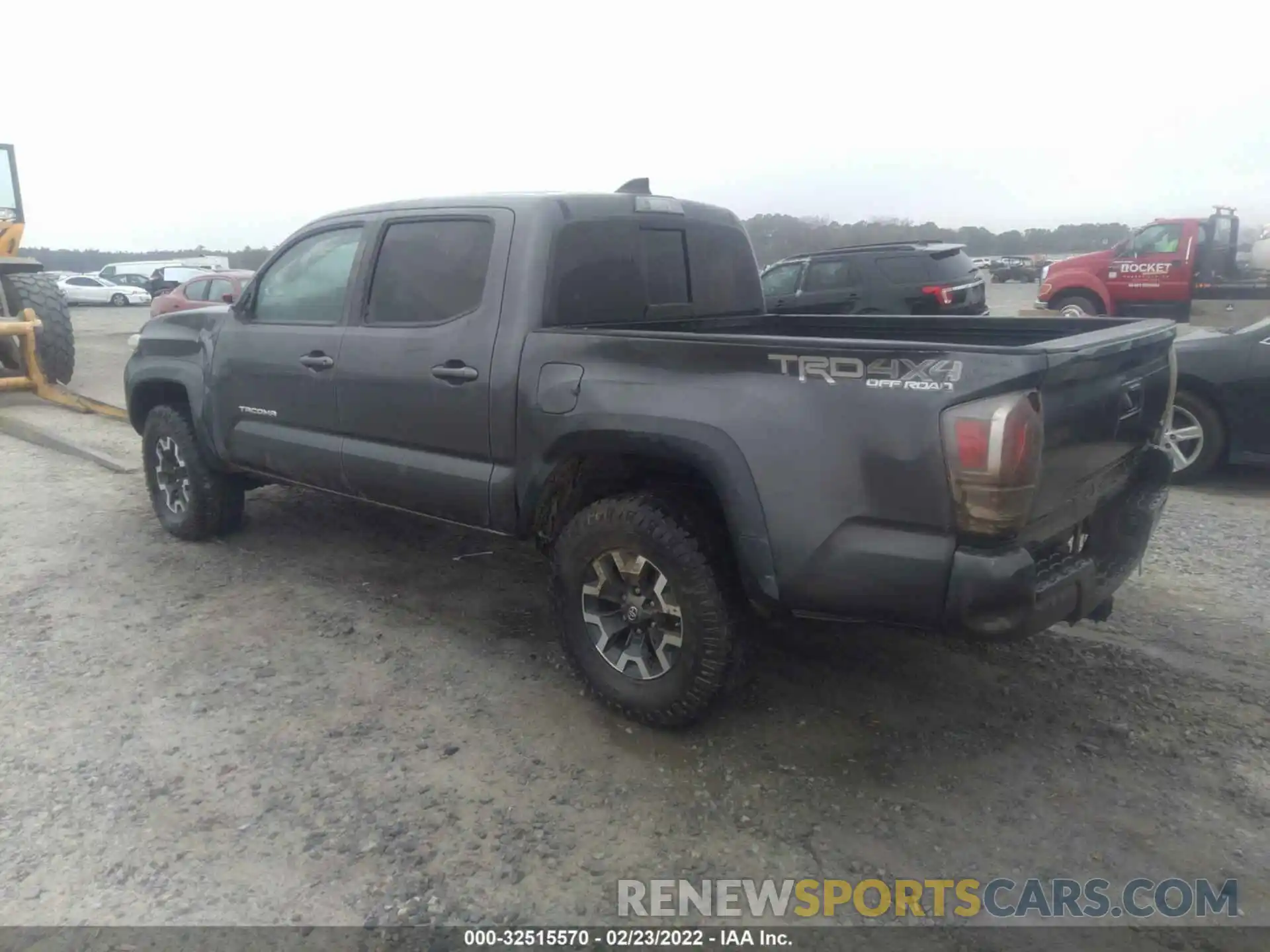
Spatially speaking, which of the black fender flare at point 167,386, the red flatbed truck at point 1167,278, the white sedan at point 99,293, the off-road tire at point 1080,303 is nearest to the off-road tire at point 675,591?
the black fender flare at point 167,386

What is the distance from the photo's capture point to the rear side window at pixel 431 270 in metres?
3.95

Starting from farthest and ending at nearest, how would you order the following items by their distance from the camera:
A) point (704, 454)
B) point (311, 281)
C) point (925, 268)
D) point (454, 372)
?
1. point (925, 268)
2. point (311, 281)
3. point (454, 372)
4. point (704, 454)

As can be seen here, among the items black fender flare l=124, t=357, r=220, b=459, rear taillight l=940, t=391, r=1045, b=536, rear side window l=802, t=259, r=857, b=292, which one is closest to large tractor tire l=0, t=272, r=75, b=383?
black fender flare l=124, t=357, r=220, b=459

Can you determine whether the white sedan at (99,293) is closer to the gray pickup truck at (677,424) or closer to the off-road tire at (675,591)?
the gray pickup truck at (677,424)

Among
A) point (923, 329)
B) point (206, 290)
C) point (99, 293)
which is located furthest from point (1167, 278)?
point (99, 293)

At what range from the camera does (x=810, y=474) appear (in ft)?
9.59

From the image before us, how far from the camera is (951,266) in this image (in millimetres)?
11016

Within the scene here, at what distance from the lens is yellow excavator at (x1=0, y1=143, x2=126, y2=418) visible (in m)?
9.78

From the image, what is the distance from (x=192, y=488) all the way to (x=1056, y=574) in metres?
4.63

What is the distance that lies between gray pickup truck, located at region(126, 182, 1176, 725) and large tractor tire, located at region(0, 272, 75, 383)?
7.23 meters

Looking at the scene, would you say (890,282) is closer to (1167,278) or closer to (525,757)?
(1167,278)

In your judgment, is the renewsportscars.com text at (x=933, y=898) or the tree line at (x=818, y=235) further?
the tree line at (x=818, y=235)

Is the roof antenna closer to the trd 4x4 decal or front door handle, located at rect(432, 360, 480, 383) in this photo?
front door handle, located at rect(432, 360, 480, 383)

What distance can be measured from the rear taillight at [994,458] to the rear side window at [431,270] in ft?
6.72
